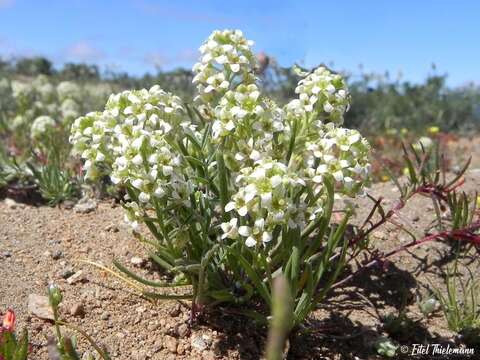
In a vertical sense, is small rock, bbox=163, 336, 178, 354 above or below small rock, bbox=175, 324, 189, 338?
below

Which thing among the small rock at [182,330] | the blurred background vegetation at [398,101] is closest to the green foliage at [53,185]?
the small rock at [182,330]

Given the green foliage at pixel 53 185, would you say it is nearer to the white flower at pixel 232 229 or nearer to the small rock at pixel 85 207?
the small rock at pixel 85 207

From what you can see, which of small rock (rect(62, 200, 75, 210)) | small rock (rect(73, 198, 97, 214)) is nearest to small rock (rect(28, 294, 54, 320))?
small rock (rect(73, 198, 97, 214))

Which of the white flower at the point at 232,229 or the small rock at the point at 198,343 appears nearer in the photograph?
the white flower at the point at 232,229

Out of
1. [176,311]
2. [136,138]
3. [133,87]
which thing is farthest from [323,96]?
[133,87]

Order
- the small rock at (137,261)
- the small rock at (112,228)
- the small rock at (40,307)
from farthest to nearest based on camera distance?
the small rock at (112,228)
the small rock at (137,261)
the small rock at (40,307)

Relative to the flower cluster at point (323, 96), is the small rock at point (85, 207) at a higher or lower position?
lower

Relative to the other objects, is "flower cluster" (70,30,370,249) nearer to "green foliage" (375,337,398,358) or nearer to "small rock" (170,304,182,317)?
"small rock" (170,304,182,317)

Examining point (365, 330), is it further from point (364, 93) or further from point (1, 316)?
point (364, 93)
